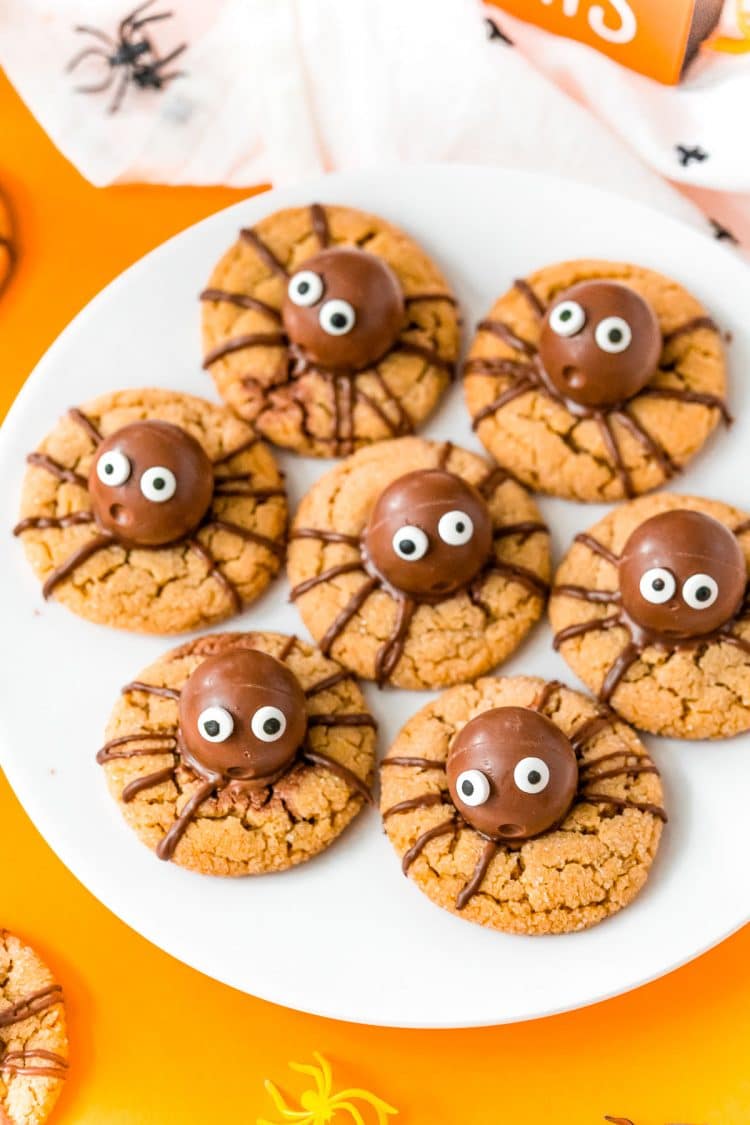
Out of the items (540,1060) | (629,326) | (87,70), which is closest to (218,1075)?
(540,1060)

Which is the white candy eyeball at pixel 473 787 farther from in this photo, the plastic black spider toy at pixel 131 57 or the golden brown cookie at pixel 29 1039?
the plastic black spider toy at pixel 131 57

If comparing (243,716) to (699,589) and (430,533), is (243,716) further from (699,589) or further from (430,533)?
(699,589)

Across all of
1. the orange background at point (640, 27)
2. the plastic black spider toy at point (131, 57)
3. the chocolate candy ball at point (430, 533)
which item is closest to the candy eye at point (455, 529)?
the chocolate candy ball at point (430, 533)

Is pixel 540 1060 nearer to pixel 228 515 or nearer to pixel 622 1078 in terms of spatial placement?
pixel 622 1078

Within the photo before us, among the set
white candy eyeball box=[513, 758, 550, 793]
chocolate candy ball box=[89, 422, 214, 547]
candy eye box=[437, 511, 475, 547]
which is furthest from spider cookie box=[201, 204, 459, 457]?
white candy eyeball box=[513, 758, 550, 793]

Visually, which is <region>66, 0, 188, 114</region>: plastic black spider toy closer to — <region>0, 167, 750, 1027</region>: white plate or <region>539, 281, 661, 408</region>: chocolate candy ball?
<region>0, 167, 750, 1027</region>: white plate
